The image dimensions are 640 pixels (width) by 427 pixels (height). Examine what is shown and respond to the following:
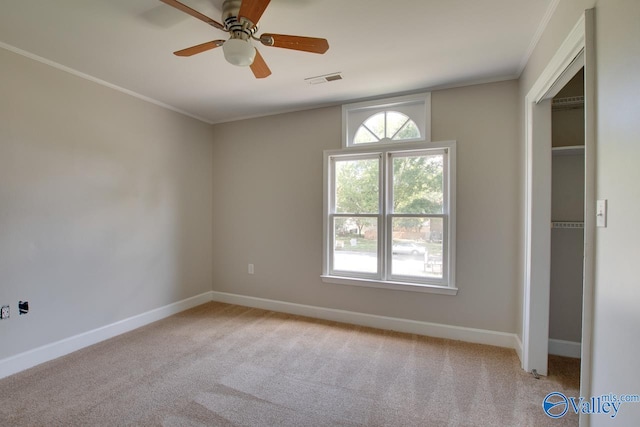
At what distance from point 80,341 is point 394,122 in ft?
12.6

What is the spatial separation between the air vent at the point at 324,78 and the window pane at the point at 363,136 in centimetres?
72

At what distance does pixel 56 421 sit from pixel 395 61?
3.49m

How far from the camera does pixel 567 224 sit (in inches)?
97.0

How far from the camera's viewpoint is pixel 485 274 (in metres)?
2.81

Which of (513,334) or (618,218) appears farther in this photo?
(513,334)

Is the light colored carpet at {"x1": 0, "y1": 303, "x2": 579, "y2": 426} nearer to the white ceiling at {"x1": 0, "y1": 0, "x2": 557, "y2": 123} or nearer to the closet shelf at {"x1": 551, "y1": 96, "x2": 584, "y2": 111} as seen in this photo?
the closet shelf at {"x1": 551, "y1": 96, "x2": 584, "y2": 111}

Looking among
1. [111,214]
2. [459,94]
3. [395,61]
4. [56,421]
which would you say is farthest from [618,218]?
[111,214]

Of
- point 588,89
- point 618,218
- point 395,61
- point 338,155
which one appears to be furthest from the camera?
point 338,155

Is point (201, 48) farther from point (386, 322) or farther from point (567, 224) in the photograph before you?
point (567, 224)

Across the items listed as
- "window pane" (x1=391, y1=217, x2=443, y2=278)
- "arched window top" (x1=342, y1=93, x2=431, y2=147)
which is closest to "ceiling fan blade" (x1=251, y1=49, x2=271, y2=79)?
"arched window top" (x1=342, y1=93, x2=431, y2=147)

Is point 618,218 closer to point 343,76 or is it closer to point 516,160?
point 516,160

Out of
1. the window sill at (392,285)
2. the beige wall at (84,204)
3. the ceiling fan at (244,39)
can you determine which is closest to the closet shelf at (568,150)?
the window sill at (392,285)

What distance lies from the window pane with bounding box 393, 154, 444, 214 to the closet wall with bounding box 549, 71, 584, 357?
97 centimetres

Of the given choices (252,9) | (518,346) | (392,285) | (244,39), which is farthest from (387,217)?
(252,9)
